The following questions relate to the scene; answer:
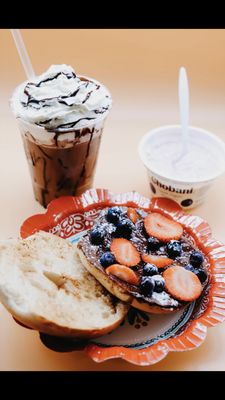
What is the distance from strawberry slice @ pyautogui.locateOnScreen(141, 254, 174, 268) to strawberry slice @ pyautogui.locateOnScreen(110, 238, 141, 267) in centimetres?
3

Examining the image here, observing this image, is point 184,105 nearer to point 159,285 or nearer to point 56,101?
point 56,101

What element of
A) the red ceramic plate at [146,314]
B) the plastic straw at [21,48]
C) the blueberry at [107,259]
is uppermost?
the plastic straw at [21,48]

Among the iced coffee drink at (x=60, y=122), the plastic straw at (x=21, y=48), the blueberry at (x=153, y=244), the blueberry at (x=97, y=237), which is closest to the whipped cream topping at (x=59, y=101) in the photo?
the iced coffee drink at (x=60, y=122)

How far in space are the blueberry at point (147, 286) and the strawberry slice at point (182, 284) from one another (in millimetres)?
73

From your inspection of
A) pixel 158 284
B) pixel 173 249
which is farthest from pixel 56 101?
pixel 158 284

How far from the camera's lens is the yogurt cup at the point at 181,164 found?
8.14ft

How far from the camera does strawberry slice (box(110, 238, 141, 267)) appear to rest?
1.91 m

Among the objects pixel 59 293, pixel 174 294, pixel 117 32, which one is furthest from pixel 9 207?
pixel 117 32

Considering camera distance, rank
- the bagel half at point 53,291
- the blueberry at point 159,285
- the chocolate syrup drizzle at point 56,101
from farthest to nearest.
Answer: the chocolate syrup drizzle at point 56,101
the blueberry at point 159,285
the bagel half at point 53,291

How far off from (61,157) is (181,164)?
643mm

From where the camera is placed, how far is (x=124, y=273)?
1858 mm

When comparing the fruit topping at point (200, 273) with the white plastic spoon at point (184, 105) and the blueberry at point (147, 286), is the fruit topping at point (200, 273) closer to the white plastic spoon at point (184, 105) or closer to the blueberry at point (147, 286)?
the blueberry at point (147, 286)

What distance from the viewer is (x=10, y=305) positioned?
174 cm

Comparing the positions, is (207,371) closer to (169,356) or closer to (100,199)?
(169,356)
